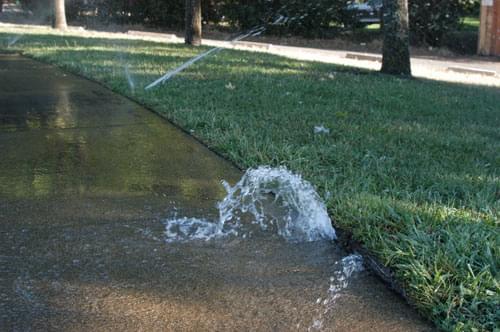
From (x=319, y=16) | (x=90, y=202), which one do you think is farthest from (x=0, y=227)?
(x=319, y=16)

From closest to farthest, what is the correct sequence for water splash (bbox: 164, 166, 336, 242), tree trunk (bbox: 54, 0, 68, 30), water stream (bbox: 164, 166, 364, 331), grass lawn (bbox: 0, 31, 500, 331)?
grass lawn (bbox: 0, 31, 500, 331) → water stream (bbox: 164, 166, 364, 331) → water splash (bbox: 164, 166, 336, 242) → tree trunk (bbox: 54, 0, 68, 30)

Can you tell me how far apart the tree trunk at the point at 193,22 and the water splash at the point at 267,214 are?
10.8 meters

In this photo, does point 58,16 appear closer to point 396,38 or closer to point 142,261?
point 396,38

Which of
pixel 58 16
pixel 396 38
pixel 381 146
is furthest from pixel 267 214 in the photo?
pixel 58 16

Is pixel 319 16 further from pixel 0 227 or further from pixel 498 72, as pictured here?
pixel 0 227

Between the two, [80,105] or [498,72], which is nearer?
[80,105]

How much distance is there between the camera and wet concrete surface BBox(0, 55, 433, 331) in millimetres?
2664

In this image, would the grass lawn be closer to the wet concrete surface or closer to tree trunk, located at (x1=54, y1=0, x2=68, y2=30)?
the wet concrete surface

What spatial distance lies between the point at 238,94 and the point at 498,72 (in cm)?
893

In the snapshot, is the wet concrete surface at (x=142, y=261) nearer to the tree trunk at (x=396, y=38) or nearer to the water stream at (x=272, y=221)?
the water stream at (x=272, y=221)

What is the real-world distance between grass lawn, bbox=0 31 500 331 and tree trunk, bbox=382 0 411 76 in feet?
1.52

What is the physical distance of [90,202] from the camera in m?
3.96

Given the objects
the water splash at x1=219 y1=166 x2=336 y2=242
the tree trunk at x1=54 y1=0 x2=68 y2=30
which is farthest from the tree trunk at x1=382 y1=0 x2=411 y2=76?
the tree trunk at x1=54 y1=0 x2=68 y2=30

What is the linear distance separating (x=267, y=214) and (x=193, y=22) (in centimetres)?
1140
